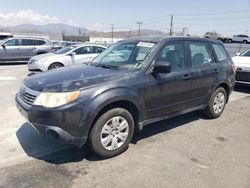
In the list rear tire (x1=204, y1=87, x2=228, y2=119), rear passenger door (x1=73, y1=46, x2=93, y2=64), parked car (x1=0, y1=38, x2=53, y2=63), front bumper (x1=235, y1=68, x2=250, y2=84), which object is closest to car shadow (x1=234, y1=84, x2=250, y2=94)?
front bumper (x1=235, y1=68, x2=250, y2=84)

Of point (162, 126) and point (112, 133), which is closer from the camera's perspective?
point (112, 133)

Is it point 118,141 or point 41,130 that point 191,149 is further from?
point 41,130

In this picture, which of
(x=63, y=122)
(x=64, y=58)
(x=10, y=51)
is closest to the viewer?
(x=63, y=122)

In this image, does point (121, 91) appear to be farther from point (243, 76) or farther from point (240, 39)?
point (240, 39)

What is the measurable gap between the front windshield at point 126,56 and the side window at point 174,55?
23 cm

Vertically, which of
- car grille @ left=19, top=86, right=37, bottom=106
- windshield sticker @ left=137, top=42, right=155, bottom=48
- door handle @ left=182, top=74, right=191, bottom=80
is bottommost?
car grille @ left=19, top=86, right=37, bottom=106

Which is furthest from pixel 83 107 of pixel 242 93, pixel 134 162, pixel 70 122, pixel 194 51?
pixel 242 93

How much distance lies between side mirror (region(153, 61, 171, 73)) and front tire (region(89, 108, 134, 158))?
84cm

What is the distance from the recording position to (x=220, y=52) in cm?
587

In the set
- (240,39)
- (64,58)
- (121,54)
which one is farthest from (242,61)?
(240,39)

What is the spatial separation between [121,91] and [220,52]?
10.5 ft

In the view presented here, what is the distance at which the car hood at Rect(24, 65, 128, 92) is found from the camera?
349cm

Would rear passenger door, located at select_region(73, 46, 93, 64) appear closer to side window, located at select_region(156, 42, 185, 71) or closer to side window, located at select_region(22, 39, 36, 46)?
side window, located at select_region(22, 39, 36, 46)

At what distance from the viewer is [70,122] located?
11.0 feet
